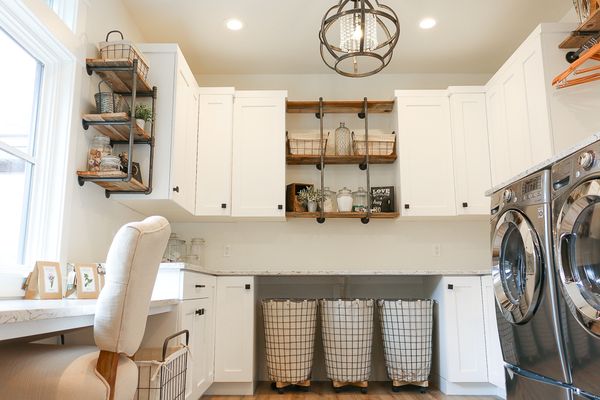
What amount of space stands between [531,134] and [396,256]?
4.89 ft

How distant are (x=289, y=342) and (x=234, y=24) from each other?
94.8 inches

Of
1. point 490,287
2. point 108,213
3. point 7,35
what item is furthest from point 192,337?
point 490,287

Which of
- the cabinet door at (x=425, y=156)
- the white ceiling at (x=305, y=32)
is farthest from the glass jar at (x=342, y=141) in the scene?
the white ceiling at (x=305, y=32)

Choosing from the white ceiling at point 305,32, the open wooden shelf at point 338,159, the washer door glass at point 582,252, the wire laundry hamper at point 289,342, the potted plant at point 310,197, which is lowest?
the wire laundry hamper at point 289,342

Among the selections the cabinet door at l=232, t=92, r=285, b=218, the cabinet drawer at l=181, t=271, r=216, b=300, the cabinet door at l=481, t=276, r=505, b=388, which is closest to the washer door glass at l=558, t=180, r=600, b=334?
the cabinet door at l=481, t=276, r=505, b=388

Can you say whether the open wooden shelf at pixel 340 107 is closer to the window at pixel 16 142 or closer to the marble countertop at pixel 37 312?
the window at pixel 16 142

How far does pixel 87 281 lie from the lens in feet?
7.00

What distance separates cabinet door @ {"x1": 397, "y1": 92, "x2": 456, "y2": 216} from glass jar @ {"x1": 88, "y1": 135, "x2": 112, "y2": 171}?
222 cm

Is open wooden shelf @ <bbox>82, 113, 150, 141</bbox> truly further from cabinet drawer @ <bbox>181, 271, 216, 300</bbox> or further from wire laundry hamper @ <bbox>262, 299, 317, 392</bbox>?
wire laundry hamper @ <bbox>262, 299, 317, 392</bbox>

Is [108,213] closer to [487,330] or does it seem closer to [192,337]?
[192,337]

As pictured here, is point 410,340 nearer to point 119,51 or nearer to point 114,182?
point 114,182

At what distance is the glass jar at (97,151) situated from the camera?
2.55 meters

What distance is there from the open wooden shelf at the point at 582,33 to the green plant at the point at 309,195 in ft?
6.55

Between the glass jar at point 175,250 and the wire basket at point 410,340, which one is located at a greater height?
the glass jar at point 175,250
